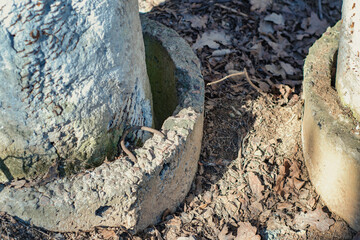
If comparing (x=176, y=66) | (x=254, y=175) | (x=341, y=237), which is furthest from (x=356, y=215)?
(x=176, y=66)

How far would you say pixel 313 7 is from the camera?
15.9 feet

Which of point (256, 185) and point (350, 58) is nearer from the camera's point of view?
point (350, 58)

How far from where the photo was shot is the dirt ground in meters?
2.87

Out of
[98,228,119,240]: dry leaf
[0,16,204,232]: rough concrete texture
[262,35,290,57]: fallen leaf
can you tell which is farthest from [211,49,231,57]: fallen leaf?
[98,228,119,240]: dry leaf

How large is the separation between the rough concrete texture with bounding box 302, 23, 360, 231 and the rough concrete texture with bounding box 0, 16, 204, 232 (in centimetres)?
76

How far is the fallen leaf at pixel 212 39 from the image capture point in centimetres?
413

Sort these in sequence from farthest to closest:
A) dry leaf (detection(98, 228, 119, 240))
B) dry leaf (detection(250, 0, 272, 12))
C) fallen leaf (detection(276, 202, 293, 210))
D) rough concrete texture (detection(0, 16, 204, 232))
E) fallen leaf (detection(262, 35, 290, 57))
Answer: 1. dry leaf (detection(250, 0, 272, 12))
2. fallen leaf (detection(262, 35, 290, 57))
3. fallen leaf (detection(276, 202, 293, 210))
4. dry leaf (detection(98, 228, 119, 240))
5. rough concrete texture (detection(0, 16, 204, 232))

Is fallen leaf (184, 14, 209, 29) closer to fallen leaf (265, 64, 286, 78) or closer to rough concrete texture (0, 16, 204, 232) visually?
fallen leaf (265, 64, 286, 78)

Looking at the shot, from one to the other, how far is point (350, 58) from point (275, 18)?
73.7 inches

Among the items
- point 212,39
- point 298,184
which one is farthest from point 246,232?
point 212,39

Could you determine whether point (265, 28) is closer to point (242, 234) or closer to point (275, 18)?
point (275, 18)

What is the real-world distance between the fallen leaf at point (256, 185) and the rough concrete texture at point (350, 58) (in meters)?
0.77

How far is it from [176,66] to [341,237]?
1.52m

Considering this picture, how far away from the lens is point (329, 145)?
9.05 ft
